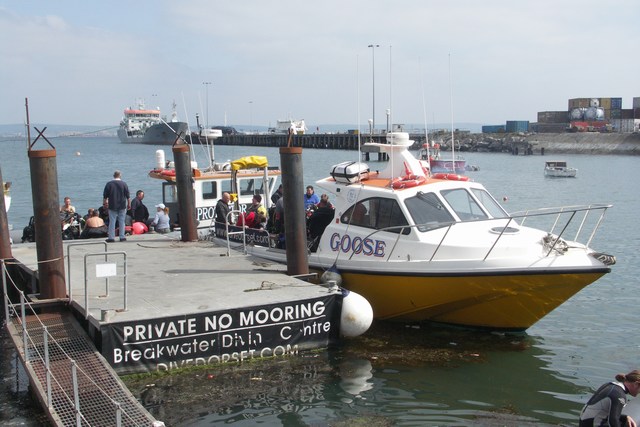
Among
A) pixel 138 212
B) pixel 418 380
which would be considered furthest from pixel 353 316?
pixel 138 212

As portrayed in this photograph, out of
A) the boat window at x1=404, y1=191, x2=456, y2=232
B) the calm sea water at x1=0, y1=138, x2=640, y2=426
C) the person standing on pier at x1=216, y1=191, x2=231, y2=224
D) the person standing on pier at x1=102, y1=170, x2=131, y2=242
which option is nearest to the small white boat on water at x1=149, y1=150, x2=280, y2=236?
the person standing on pier at x1=216, y1=191, x2=231, y2=224

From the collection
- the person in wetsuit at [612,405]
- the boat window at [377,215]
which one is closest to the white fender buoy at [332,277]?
the boat window at [377,215]

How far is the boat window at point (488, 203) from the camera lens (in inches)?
476

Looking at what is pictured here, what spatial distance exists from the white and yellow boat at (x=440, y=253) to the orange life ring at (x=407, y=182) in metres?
0.02

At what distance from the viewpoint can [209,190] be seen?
1923 cm

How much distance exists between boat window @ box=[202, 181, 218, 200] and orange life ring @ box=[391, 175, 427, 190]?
26.3 feet

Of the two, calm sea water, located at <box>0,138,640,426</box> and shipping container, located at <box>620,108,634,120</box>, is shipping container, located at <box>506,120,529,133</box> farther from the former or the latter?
calm sea water, located at <box>0,138,640,426</box>

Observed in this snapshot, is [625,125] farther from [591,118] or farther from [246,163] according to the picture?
[246,163]

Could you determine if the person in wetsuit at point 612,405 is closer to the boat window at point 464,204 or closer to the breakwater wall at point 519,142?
the boat window at point 464,204

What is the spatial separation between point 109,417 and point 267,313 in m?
2.85

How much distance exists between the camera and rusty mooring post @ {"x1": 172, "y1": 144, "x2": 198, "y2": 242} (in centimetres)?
1449

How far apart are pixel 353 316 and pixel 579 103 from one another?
4655 inches

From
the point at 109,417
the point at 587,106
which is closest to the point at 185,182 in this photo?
the point at 109,417

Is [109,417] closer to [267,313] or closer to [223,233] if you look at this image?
[267,313]
